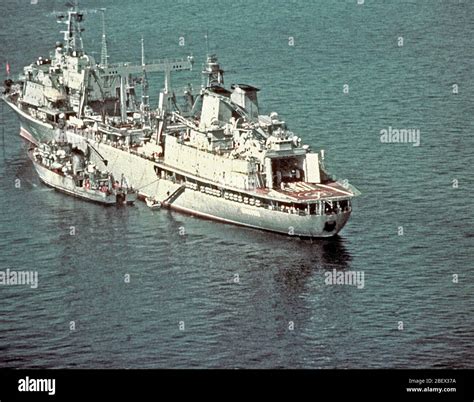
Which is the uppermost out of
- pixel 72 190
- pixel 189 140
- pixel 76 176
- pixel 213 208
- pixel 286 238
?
pixel 189 140

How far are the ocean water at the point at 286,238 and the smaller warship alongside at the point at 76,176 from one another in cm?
90

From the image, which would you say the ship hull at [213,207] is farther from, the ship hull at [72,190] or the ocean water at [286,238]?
the ship hull at [72,190]

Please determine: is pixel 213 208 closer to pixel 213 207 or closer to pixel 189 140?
pixel 213 207

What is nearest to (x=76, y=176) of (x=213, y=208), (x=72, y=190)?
(x=72, y=190)

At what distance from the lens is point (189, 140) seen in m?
90.1

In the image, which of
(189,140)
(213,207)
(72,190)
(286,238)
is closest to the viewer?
(286,238)

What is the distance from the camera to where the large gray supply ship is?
268ft

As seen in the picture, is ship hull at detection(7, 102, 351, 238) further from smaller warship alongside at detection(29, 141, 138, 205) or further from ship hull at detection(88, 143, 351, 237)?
smaller warship alongside at detection(29, 141, 138, 205)

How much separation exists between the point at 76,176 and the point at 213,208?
1103 centimetres

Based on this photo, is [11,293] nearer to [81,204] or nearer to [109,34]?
[81,204]

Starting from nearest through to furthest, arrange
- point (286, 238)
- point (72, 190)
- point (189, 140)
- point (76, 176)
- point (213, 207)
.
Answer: point (286, 238)
point (213, 207)
point (189, 140)
point (72, 190)
point (76, 176)

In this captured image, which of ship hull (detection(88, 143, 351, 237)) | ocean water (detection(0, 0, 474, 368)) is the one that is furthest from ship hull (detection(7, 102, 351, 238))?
ocean water (detection(0, 0, 474, 368))

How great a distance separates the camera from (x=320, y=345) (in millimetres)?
62312

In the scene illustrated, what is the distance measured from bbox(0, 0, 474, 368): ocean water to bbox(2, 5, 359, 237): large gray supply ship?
1.54 m
